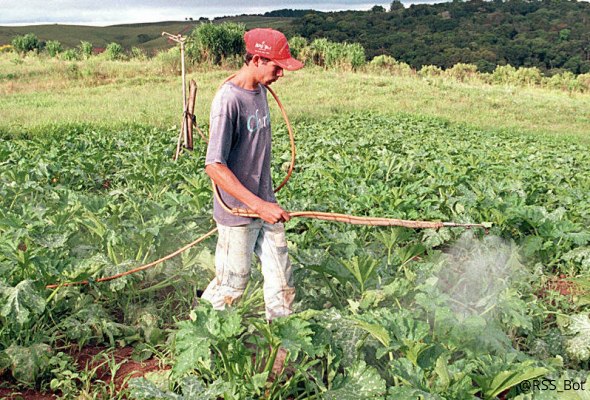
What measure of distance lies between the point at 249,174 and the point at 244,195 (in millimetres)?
267

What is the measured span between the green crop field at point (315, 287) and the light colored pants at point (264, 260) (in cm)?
24

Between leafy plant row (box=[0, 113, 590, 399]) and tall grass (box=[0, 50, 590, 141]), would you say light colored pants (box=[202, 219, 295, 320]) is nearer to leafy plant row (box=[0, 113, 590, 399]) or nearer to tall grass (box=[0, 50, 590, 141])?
leafy plant row (box=[0, 113, 590, 399])

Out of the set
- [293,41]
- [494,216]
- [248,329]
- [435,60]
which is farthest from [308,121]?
[435,60]

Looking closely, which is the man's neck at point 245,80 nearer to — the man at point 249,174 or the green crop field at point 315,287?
the man at point 249,174

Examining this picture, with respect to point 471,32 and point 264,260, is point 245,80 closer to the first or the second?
point 264,260

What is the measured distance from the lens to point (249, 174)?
321 centimetres

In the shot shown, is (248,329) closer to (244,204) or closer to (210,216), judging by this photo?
(244,204)

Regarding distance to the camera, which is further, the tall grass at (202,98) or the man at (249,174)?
the tall grass at (202,98)

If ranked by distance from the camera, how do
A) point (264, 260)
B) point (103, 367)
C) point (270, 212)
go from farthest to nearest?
point (103, 367), point (264, 260), point (270, 212)

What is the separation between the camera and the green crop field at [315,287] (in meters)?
2.74

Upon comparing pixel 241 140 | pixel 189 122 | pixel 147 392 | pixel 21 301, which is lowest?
pixel 147 392

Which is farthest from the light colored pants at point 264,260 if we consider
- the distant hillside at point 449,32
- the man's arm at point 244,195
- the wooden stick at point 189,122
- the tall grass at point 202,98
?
the distant hillside at point 449,32

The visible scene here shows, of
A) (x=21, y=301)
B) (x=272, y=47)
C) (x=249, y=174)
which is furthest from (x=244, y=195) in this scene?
(x=21, y=301)

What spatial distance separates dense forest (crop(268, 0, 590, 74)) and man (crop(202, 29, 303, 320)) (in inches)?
1472
